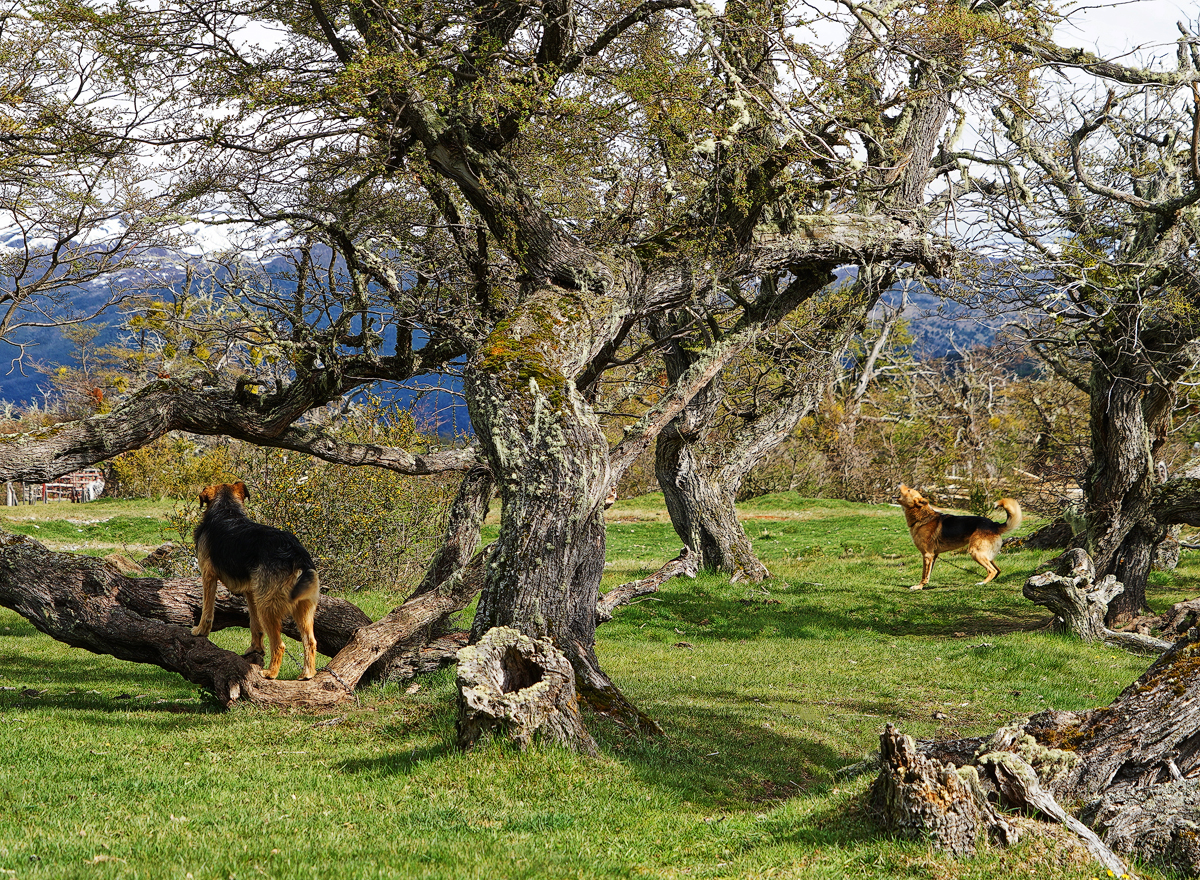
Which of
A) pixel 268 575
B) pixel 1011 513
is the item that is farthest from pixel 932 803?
pixel 1011 513

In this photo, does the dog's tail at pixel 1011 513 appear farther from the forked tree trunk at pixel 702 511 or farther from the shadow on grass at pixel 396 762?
the shadow on grass at pixel 396 762

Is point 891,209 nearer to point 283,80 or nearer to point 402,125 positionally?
point 402,125

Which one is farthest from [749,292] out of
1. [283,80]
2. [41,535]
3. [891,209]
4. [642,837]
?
[41,535]

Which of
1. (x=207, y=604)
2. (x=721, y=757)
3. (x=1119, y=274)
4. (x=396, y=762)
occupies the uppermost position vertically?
(x=1119, y=274)

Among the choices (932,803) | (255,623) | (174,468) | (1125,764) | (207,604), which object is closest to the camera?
(932,803)

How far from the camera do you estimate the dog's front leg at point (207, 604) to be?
28.9ft

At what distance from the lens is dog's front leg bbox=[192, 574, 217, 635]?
8.82m

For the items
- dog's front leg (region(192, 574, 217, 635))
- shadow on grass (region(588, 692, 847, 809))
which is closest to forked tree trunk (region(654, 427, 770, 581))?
shadow on grass (region(588, 692, 847, 809))

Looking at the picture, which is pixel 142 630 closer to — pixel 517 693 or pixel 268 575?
pixel 268 575

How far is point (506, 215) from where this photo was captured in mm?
8484

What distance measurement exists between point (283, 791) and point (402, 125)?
615 cm

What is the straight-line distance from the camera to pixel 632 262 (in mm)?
9109

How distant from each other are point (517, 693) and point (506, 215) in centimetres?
458

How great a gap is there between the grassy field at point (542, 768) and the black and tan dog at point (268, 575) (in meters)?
0.79
